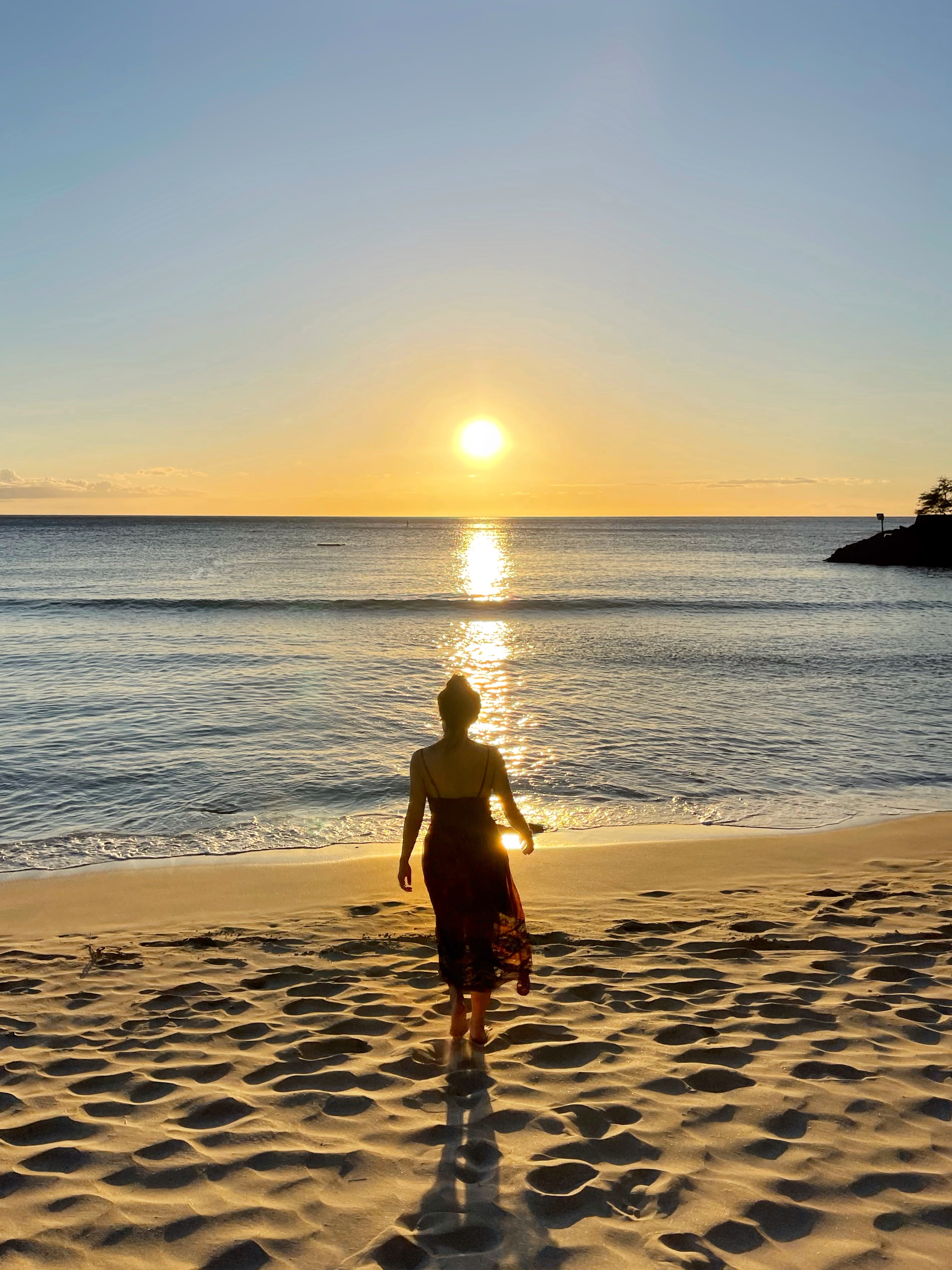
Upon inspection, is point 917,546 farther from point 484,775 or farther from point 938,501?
point 484,775

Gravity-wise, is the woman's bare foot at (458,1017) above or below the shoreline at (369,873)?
above

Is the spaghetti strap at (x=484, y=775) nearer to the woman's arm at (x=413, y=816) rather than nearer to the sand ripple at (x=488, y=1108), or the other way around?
the woman's arm at (x=413, y=816)

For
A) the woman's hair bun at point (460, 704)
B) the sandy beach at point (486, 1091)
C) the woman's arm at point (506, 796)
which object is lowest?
the sandy beach at point (486, 1091)

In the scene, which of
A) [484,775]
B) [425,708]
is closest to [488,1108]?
[484,775]

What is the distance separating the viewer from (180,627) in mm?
30766

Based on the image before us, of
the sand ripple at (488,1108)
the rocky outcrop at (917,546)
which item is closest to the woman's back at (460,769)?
the sand ripple at (488,1108)

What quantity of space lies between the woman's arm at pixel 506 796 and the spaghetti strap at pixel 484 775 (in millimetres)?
21

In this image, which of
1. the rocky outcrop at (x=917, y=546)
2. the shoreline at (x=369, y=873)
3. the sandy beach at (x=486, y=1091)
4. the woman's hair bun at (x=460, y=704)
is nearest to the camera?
the sandy beach at (x=486, y=1091)

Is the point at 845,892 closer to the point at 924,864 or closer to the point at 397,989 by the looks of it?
the point at 924,864

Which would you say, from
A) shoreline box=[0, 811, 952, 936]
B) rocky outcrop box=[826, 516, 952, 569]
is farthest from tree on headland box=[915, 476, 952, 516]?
shoreline box=[0, 811, 952, 936]

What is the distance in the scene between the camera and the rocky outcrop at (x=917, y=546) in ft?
202

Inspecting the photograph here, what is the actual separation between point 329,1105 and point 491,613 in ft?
113

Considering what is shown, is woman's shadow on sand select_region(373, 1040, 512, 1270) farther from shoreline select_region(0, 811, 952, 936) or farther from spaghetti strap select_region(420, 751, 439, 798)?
shoreline select_region(0, 811, 952, 936)

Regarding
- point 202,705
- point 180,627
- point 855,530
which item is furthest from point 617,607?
point 855,530
